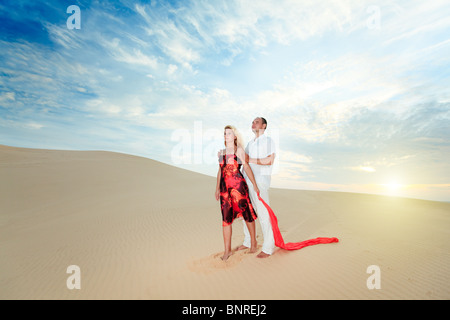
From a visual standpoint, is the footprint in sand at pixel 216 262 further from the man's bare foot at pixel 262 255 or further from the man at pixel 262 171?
the man at pixel 262 171

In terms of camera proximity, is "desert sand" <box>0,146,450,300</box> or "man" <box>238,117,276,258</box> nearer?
"desert sand" <box>0,146,450,300</box>

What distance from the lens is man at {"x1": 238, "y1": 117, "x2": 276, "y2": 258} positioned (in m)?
4.80

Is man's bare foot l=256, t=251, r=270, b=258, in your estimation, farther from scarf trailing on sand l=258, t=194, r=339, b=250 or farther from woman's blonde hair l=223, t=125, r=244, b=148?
woman's blonde hair l=223, t=125, r=244, b=148

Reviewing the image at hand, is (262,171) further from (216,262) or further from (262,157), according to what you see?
(216,262)

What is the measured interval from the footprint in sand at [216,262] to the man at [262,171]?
16.5 inches

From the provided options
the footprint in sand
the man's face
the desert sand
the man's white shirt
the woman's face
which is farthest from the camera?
the man's face

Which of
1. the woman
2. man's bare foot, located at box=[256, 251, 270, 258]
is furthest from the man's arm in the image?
man's bare foot, located at box=[256, 251, 270, 258]

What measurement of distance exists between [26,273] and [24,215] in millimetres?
7504

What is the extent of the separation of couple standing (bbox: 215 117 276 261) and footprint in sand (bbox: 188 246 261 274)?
0.14 meters

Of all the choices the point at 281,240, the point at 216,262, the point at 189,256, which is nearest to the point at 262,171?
the point at 281,240

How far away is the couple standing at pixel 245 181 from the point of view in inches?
188

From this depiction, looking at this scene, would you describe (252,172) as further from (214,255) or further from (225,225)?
(214,255)
